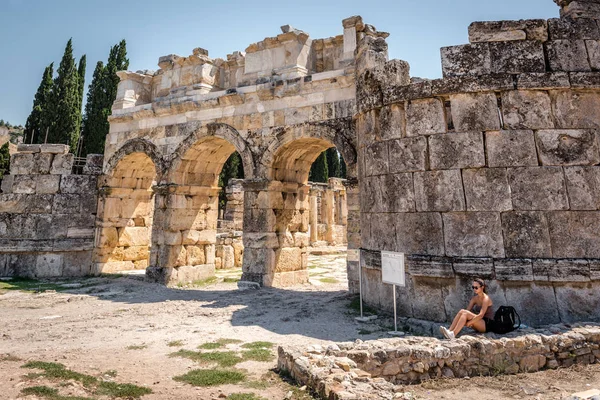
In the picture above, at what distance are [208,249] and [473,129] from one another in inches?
298

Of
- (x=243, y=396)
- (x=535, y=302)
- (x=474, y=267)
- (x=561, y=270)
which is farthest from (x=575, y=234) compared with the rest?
(x=243, y=396)

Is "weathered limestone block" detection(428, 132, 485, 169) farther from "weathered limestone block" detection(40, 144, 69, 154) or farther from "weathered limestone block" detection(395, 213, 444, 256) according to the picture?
"weathered limestone block" detection(40, 144, 69, 154)

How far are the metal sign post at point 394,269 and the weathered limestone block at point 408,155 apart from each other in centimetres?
135

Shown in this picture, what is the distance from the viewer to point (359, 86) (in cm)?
689

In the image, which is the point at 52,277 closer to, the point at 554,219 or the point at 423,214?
the point at 423,214

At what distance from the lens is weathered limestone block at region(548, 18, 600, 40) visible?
5.68m

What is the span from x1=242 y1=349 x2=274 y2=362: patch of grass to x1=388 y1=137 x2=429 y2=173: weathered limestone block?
10.6ft

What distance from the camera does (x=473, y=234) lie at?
5352 millimetres

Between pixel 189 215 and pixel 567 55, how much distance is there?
8587 millimetres

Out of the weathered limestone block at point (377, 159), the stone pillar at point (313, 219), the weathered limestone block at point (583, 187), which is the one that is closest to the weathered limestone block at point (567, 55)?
the weathered limestone block at point (583, 187)

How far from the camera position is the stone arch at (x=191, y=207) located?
378 inches

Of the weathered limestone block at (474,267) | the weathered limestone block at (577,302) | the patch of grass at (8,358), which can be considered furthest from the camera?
the weathered limestone block at (474,267)

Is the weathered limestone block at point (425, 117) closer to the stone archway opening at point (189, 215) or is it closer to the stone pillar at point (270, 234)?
the stone pillar at point (270, 234)

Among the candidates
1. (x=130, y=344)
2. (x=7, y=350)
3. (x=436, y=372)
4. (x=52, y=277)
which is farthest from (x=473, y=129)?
→ (x=52, y=277)
